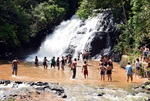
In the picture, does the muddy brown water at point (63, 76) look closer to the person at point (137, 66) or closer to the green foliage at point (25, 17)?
the person at point (137, 66)

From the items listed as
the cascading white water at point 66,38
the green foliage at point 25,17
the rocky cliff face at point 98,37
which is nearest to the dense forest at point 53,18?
the green foliage at point 25,17

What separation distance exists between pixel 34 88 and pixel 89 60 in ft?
52.6

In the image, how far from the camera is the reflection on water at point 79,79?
16.6 m

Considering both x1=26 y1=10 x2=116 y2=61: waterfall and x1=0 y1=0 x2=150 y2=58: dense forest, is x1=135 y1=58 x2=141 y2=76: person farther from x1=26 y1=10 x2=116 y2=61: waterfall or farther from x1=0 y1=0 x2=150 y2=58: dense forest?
x1=26 y1=10 x2=116 y2=61: waterfall

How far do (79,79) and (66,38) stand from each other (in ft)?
56.0

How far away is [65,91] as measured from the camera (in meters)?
16.8

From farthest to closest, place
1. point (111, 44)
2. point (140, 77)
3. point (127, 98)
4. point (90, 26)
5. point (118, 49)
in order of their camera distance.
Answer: point (90, 26)
point (111, 44)
point (118, 49)
point (140, 77)
point (127, 98)

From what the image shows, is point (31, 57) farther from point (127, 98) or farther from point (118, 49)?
point (127, 98)

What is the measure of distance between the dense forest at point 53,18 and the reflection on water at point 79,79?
4.03m

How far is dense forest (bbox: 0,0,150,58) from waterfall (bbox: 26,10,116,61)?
4.54 feet

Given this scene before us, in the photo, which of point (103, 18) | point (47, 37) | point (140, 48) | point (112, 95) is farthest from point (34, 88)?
point (47, 37)

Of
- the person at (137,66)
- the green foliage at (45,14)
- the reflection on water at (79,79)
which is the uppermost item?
the green foliage at (45,14)

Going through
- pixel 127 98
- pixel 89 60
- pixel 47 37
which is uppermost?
pixel 47 37

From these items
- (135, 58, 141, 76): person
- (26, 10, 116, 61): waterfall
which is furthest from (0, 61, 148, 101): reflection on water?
(26, 10, 116, 61): waterfall
